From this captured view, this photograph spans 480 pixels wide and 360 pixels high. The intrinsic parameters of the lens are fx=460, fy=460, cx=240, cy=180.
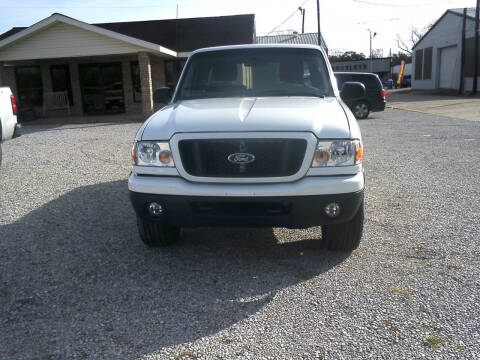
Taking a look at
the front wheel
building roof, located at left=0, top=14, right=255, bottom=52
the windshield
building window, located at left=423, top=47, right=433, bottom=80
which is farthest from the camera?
building window, located at left=423, top=47, right=433, bottom=80

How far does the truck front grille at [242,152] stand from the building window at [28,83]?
19915 millimetres

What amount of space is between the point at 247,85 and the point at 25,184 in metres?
4.27

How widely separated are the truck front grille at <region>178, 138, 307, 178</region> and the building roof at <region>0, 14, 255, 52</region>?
18.7 metres

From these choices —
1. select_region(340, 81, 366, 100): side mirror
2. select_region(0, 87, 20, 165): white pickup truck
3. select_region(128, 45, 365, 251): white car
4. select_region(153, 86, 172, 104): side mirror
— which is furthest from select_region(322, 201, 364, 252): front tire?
select_region(0, 87, 20, 165): white pickup truck

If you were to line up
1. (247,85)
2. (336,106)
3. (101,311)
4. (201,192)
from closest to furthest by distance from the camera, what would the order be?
(101,311)
(201,192)
(336,106)
(247,85)

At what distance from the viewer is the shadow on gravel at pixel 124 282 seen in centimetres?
284

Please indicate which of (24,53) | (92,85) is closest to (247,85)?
(24,53)

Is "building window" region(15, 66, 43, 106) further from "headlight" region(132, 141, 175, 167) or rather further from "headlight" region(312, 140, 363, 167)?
"headlight" region(312, 140, 363, 167)

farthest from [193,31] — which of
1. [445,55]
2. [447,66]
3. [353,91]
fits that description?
[445,55]

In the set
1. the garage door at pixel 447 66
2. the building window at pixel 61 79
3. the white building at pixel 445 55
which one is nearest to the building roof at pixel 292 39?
the white building at pixel 445 55

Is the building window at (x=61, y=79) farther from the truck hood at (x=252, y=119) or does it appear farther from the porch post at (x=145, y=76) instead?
the truck hood at (x=252, y=119)

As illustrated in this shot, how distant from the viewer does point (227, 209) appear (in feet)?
11.5

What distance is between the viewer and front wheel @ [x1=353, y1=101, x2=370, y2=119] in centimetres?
1761

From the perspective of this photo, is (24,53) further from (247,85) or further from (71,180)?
(247,85)
